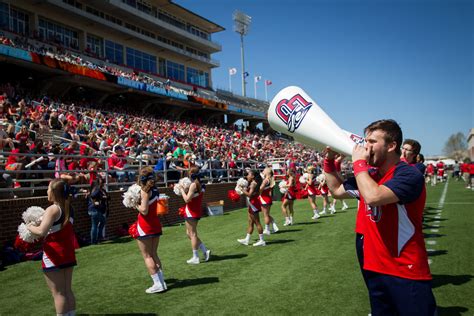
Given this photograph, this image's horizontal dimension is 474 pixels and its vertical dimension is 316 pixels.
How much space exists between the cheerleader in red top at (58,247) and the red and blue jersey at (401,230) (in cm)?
335

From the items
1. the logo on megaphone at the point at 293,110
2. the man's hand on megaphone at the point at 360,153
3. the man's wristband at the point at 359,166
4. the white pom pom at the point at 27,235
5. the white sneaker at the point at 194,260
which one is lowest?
the white sneaker at the point at 194,260

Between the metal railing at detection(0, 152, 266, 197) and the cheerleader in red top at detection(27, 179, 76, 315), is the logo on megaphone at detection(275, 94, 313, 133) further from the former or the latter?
the metal railing at detection(0, 152, 266, 197)

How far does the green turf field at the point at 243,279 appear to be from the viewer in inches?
203

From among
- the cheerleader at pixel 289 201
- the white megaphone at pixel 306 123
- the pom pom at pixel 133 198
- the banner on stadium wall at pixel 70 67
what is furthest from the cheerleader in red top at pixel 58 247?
the banner on stadium wall at pixel 70 67

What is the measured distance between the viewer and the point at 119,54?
126 ft

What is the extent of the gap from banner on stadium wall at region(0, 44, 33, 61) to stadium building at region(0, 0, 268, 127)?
5 centimetres

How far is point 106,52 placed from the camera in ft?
121

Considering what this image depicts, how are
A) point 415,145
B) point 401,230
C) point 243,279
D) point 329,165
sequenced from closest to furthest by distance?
point 401,230 < point 329,165 < point 415,145 < point 243,279

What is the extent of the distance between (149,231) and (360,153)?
4.23 metres

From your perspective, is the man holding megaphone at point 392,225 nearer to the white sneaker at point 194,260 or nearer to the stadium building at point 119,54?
the white sneaker at point 194,260

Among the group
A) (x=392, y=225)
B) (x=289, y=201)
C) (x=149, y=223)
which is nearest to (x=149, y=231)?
(x=149, y=223)

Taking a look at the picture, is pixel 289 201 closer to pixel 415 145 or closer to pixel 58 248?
pixel 415 145

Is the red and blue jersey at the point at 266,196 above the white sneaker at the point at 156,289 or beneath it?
above

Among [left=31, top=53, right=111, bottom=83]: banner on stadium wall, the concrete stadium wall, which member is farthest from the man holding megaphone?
[left=31, top=53, right=111, bottom=83]: banner on stadium wall
